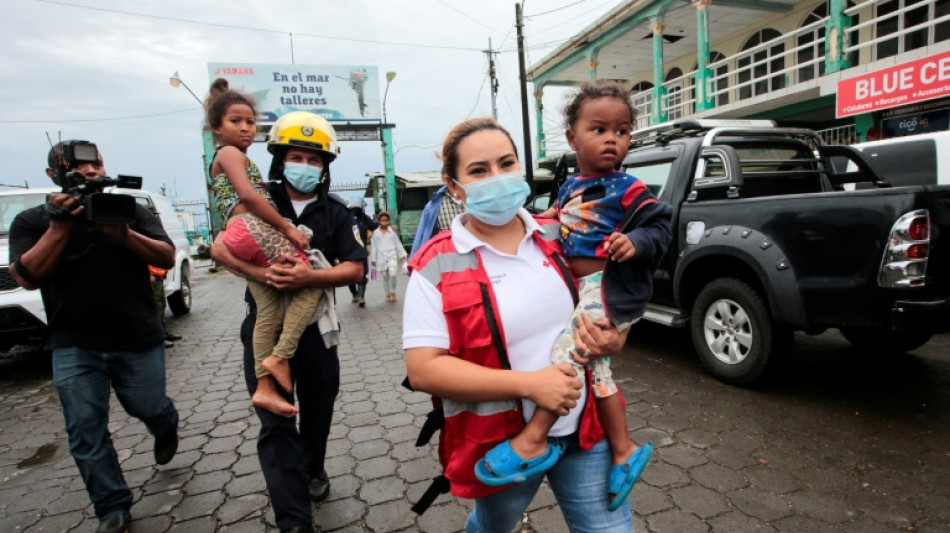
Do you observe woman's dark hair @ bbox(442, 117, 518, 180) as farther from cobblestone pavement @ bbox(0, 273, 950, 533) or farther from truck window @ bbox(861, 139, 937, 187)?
truck window @ bbox(861, 139, 937, 187)

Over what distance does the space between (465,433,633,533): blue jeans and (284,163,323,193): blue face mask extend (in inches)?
64.0

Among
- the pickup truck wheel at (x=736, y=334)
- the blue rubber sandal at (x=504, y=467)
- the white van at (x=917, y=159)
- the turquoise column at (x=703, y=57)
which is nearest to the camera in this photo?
the blue rubber sandal at (x=504, y=467)

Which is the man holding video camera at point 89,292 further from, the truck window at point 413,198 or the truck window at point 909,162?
the truck window at point 413,198

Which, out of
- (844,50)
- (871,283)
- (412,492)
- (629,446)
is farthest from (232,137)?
(844,50)

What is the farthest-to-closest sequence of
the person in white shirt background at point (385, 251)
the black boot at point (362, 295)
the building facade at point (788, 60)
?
the person in white shirt background at point (385, 251), the black boot at point (362, 295), the building facade at point (788, 60)

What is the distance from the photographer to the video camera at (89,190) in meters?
2.43

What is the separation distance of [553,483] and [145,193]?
8878mm

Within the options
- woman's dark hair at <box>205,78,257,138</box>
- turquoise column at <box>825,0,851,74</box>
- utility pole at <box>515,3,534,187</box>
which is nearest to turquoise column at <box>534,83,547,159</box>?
utility pole at <box>515,3,534,187</box>

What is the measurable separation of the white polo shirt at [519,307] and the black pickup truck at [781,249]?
106 inches

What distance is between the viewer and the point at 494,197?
152 centimetres

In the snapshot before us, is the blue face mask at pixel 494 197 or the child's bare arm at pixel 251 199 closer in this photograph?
the blue face mask at pixel 494 197

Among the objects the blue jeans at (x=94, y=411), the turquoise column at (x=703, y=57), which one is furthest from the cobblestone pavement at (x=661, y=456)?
the turquoise column at (x=703, y=57)

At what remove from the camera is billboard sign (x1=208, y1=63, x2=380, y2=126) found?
22391mm

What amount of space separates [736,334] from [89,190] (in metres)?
4.34
